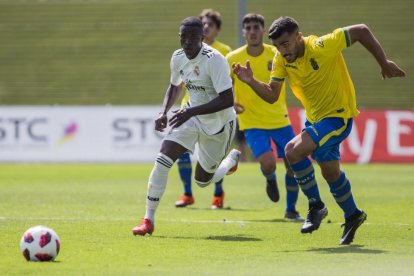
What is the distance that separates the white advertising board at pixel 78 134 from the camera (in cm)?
2498

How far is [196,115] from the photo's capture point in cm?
987

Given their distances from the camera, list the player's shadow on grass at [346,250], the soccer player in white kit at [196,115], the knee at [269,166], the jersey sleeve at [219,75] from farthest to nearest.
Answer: the knee at [269,166], the jersey sleeve at [219,75], the soccer player in white kit at [196,115], the player's shadow on grass at [346,250]

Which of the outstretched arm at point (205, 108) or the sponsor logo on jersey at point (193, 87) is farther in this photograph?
the sponsor logo on jersey at point (193, 87)

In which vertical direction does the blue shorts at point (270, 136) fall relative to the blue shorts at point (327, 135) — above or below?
below

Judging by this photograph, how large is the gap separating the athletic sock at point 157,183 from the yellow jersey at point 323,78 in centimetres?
170

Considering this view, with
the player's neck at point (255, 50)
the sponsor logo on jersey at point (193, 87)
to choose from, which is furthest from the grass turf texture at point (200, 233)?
the player's neck at point (255, 50)

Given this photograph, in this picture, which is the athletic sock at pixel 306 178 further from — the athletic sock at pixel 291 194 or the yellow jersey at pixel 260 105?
the yellow jersey at pixel 260 105

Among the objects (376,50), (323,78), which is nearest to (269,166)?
(323,78)

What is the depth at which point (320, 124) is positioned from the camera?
9.08m

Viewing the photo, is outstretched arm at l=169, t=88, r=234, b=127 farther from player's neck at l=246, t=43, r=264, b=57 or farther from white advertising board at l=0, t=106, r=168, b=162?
white advertising board at l=0, t=106, r=168, b=162

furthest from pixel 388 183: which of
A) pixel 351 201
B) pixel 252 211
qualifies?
pixel 351 201

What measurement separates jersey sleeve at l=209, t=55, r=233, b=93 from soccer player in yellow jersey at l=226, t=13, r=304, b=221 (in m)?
2.67

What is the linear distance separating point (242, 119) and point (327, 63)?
13.5 feet

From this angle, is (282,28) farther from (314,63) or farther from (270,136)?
(270,136)
